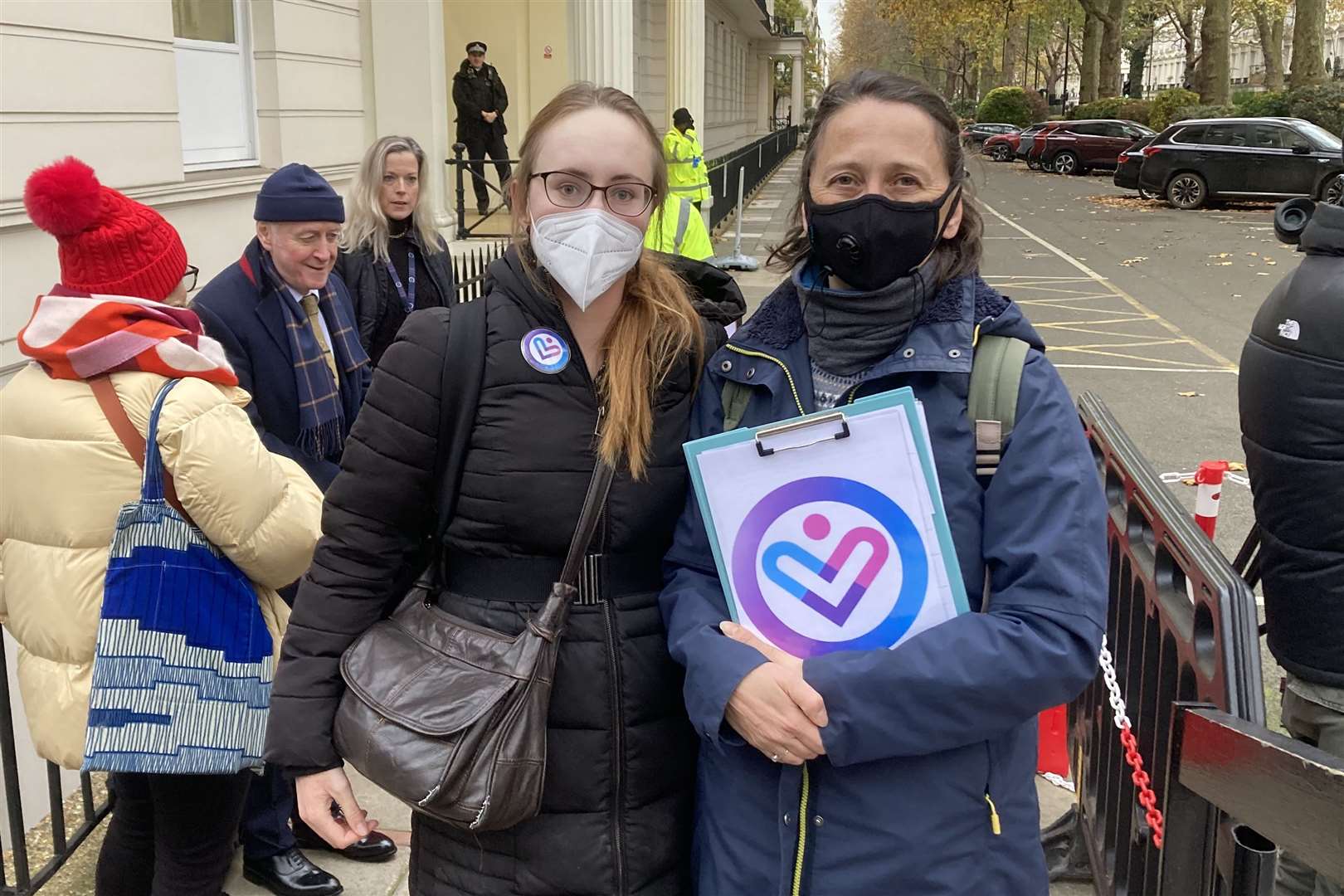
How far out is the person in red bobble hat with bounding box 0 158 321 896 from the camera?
2420 mm

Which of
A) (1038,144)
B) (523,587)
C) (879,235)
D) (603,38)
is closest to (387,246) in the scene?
(523,587)

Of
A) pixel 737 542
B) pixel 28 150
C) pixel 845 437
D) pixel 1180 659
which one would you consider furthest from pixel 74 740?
pixel 28 150

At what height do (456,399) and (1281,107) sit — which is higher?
(1281,107)

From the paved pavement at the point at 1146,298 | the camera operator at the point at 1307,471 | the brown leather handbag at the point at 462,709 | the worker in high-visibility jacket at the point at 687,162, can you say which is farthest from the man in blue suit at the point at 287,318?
the worker in high-visibility jacket at the point at 687,162

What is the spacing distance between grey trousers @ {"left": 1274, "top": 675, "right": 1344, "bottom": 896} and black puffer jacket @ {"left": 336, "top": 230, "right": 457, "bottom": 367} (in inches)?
136

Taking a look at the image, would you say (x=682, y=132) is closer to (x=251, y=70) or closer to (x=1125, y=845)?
(x=251, y=70)

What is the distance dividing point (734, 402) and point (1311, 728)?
71.5 inches

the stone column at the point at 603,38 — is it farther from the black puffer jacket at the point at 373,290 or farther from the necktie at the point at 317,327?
the necktie at the point at 317,327

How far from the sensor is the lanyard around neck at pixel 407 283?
482 centimetres

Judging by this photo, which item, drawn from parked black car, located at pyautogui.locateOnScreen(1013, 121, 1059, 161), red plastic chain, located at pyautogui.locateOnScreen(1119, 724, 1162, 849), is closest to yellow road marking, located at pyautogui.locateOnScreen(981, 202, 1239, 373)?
red plastic chain, located at pyautogui.locateOnScreen(1119, 724, 1162, 849)

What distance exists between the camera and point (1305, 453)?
2.55 meters

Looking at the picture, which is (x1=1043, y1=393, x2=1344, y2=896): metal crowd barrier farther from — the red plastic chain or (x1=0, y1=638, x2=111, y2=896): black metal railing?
(x1=0, y1=638, x2=111, y2=896): black metal railing

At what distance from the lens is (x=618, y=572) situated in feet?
6.07

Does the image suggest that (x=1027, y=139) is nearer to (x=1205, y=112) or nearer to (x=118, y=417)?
(x=1205, y=112)
